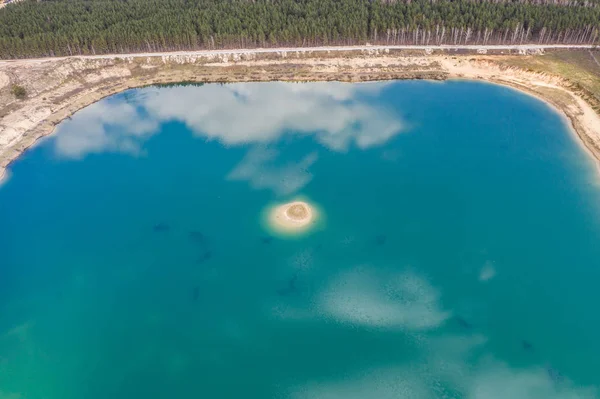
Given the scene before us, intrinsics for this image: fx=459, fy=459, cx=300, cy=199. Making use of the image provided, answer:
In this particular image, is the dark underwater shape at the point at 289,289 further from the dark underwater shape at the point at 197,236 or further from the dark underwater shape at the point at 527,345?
the dark underwater shape at the point at 527,345

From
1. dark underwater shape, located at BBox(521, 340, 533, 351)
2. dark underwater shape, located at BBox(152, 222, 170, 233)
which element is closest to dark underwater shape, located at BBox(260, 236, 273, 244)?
dark underwater shape, located at BBox(152, 222, 170, 233)

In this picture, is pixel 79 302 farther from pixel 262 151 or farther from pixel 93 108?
pixel 93 108

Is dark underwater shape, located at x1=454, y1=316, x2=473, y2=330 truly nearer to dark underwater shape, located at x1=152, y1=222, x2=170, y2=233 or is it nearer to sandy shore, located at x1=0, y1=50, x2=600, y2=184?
dark underwater shape, located at x1=152, y1=222, x2=170, y2=233

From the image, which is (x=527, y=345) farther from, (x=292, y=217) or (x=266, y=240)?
(x=266, y=240)

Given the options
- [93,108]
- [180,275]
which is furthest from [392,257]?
[93,108]

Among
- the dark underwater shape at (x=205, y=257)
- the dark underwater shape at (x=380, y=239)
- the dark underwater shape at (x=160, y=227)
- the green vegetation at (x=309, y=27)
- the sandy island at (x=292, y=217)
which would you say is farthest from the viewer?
the green vegetation at (x=309, y=27)

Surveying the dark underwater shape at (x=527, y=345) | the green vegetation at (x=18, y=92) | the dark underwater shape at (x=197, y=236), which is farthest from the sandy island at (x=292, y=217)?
the green vegetation at (x=18, y=92)
